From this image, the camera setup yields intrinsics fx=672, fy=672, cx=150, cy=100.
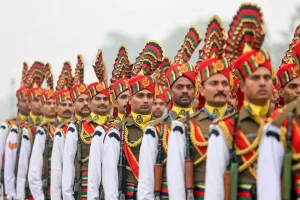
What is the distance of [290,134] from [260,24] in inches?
48.8

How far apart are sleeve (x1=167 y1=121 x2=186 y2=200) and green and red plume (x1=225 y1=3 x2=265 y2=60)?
1.09 metres

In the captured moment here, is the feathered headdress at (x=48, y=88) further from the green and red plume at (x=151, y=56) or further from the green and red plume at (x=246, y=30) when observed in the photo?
the green and red plume at (x=246, y=30)

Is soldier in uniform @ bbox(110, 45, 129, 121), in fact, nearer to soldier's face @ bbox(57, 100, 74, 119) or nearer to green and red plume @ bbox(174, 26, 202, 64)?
green and red plume @ bbox(174, 26, 202, 64)

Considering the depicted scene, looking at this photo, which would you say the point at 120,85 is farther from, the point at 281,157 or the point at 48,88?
the point at 281,157

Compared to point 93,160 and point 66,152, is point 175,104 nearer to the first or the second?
point 93,160

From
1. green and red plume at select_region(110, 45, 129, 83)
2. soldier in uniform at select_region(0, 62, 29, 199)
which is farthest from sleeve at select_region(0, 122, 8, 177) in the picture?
green and red plume at select_region(110, 45, 129, 83)

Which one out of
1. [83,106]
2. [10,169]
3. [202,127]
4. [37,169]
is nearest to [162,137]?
[202,127]

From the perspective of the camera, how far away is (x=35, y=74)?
14.7m

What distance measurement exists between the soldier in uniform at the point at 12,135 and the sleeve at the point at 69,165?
10.7ft

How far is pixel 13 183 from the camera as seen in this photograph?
1362 cm

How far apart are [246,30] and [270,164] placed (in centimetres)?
145

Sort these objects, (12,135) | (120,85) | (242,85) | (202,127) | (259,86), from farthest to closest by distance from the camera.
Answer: (12,135)
(120,85)
(202,127)
(242,85)
(259,86)

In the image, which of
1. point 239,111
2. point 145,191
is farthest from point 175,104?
point 239,111

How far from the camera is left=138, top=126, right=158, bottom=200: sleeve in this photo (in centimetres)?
776
